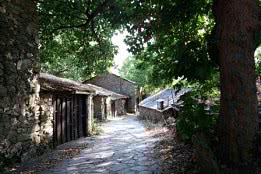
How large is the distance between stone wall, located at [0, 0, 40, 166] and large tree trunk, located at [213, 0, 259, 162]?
5.58 meters

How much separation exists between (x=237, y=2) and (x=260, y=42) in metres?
0.99

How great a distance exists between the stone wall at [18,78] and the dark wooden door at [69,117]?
276cm

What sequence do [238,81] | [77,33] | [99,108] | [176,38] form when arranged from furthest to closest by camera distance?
[99,108]
[77,33]
[176,38]
[238,81]

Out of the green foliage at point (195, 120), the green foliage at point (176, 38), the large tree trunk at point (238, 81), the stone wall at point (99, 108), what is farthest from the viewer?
the stone wall at point (99, 108)

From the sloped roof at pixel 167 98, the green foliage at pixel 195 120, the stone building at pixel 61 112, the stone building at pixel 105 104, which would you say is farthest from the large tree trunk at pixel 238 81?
the stone building at pixel 105 104

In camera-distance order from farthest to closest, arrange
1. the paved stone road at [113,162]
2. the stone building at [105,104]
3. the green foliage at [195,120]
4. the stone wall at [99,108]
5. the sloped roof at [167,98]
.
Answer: the stone building at [105,104], the stone wall at [99,108], the sloped roof at [167,98], the paved stone road at [113,162], the green foliage at [195,120]

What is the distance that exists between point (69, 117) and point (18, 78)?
602 cm

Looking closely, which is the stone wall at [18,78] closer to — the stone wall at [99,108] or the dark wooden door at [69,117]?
the dark wooden door at [69,117]

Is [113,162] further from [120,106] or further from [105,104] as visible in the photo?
[120,106]

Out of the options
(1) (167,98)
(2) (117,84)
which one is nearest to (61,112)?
(1) (167,98)

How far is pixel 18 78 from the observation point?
8.88m

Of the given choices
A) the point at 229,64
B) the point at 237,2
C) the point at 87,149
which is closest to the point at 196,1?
the point at 237,2

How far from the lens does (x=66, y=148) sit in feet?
40.1

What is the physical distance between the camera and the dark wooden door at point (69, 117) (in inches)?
516
